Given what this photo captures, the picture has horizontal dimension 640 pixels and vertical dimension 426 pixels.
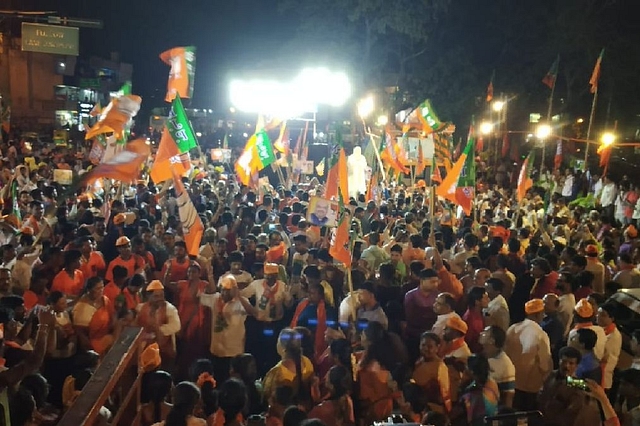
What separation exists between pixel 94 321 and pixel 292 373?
2.18 metres

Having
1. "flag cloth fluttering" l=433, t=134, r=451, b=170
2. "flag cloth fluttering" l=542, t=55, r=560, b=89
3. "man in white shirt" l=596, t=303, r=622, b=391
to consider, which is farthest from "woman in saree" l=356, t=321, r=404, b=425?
"flag cloth fluttering" l=542, t=55, r=560, b=89

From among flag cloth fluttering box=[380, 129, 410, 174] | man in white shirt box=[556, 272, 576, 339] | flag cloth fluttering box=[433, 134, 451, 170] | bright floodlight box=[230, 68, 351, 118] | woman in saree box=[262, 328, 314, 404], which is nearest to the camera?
woman in saree box=[262, 328, 314, 404]

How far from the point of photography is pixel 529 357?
5.62 metres

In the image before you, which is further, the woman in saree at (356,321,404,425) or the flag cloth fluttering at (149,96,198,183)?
the flag cloth fluttering at (149,96,198,183)

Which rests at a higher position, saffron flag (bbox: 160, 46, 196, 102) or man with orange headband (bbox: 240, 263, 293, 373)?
saffron flag (bbox: 160, 46, 196, 102)

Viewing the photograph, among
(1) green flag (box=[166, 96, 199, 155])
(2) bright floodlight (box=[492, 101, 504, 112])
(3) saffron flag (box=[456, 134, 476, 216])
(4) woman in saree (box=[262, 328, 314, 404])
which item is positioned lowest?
(4) woman in saree (box=[262, 328, 314, 404])

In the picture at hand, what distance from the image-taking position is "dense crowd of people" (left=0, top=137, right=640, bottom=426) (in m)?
4.55

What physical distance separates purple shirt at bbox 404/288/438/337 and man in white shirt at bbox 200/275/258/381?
184 centimetres

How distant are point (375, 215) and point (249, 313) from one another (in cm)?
574

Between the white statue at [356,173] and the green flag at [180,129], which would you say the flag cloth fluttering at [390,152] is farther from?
the green flag at [180,129]

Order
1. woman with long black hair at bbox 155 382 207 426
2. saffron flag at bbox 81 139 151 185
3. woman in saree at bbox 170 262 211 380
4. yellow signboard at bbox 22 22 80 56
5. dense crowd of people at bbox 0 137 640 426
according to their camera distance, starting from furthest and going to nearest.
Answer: yellow signboard at bbox 22 22 80 56 → woman in saree at bbox 170 262 211 380 → saffron flag at bbox 81 139 151 185 → dense crowd of people at bbox 0 137 640 426 → woman with long black hair at bbox 155 382 207 426

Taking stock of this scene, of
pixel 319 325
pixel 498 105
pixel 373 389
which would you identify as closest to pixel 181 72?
pixel 319 325

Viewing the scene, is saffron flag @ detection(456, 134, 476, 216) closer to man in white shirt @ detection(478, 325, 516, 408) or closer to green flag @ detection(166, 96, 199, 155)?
green flag @ detection(166, 96, 199, 155)

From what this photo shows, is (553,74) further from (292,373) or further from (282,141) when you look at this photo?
(292,373)
